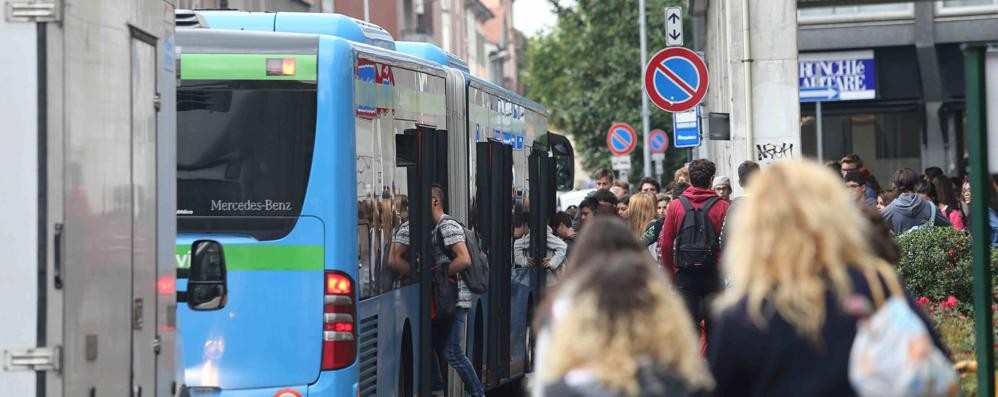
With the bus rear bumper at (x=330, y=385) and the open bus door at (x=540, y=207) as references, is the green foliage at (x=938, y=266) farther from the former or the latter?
the open bus door at (x=540, y=207)

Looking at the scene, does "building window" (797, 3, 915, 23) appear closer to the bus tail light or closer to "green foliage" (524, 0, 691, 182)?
"green foliage" (524, 0, 691, 182)

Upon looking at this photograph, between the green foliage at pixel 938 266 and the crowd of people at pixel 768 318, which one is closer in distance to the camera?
the crowd of people at pixel 768 318

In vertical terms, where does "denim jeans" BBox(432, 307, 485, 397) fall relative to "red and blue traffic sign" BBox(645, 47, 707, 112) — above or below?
below

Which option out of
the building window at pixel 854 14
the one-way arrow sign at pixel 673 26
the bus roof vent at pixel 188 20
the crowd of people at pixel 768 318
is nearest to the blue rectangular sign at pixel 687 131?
the one-way arrow sign at pixel 673 26

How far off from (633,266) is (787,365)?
427 millimetres

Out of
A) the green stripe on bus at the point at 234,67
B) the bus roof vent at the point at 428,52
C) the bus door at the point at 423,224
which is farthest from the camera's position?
the bus roof vent at the point at 428,52

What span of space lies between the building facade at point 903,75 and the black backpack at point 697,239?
61.3ft

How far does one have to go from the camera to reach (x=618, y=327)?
4.28 metres

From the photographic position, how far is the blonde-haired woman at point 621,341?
4.27 m

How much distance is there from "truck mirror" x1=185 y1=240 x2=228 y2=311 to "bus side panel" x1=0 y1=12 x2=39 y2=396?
6.55 ft

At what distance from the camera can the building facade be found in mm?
31484

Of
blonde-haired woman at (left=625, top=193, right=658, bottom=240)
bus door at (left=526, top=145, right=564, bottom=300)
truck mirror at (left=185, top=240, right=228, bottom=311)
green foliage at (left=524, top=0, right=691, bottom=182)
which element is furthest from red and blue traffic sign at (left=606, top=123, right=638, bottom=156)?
truck mirror at (left=185, top=240, right=228, bottom=311)

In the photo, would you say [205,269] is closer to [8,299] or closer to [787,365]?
[8,299]

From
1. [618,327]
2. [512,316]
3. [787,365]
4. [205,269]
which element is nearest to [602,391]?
[618,327]
